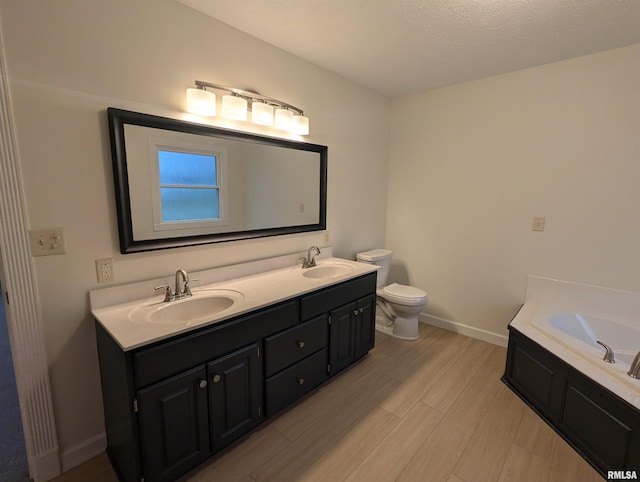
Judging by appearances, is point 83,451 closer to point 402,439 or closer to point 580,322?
point 402,439

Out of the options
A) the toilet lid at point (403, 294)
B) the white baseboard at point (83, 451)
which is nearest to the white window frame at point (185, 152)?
the white baseboard at point (83, 451)

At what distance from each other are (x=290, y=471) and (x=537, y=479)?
1.23 m

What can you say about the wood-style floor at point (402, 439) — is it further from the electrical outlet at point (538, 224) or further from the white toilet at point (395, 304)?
the electrical outlet at point (538, 224)

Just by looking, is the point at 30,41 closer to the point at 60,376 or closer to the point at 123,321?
the point at 123,321

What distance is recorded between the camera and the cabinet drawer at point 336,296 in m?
1.93

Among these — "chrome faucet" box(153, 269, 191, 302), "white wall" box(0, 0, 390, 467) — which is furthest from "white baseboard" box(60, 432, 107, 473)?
"chrome faucet" box(153, 269, 191, 302)

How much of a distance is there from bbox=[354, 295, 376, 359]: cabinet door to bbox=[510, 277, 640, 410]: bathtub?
1038 millimetres

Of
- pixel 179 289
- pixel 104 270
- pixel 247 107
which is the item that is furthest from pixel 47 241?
pixel 247 107

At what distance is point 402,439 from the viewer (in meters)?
1.77

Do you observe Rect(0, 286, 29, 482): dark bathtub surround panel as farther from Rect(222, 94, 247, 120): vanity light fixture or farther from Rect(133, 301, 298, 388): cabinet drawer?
Rect(222, 94, 247, 120): vanity light fixture

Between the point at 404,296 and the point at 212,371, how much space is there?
6.21 ft

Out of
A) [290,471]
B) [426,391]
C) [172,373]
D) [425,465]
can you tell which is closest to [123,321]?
[172,373]

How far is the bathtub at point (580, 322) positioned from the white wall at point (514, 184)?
110mm

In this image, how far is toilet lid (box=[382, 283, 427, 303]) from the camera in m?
2.82
